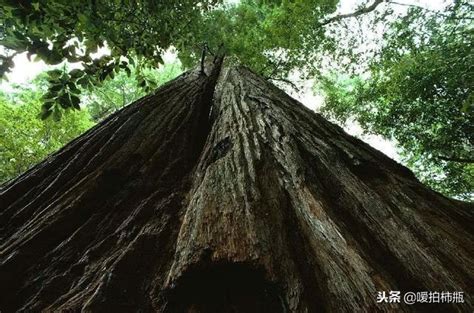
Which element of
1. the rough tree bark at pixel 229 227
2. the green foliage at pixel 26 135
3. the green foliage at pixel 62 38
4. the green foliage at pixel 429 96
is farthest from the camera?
the green foliage at pixel 26 135

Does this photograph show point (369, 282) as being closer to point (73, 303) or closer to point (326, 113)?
point (73, 303)

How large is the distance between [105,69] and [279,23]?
612 centimetres

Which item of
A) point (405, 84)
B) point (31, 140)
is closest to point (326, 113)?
point (405, 84)

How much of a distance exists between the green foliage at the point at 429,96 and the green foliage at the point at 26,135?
7456 millimetres

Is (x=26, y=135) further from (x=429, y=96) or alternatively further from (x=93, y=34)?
(x=429, y=96)

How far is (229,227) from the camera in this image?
1.12 metres

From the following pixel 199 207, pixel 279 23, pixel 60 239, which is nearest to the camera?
pixel 199 207

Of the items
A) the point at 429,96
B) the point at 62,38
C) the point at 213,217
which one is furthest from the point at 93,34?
the point at 429,96

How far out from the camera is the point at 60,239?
4.80ft

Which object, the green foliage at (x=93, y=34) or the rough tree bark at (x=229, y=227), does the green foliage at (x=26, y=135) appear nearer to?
the green foliage at (x=93, y=34)

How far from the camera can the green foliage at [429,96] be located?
6254 mm

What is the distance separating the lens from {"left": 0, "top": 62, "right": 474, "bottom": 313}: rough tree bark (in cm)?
101

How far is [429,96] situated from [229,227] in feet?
→ 23.1

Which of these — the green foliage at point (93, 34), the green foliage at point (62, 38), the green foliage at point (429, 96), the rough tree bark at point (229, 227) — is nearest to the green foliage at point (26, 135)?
the green foliage at point (93, 34)
